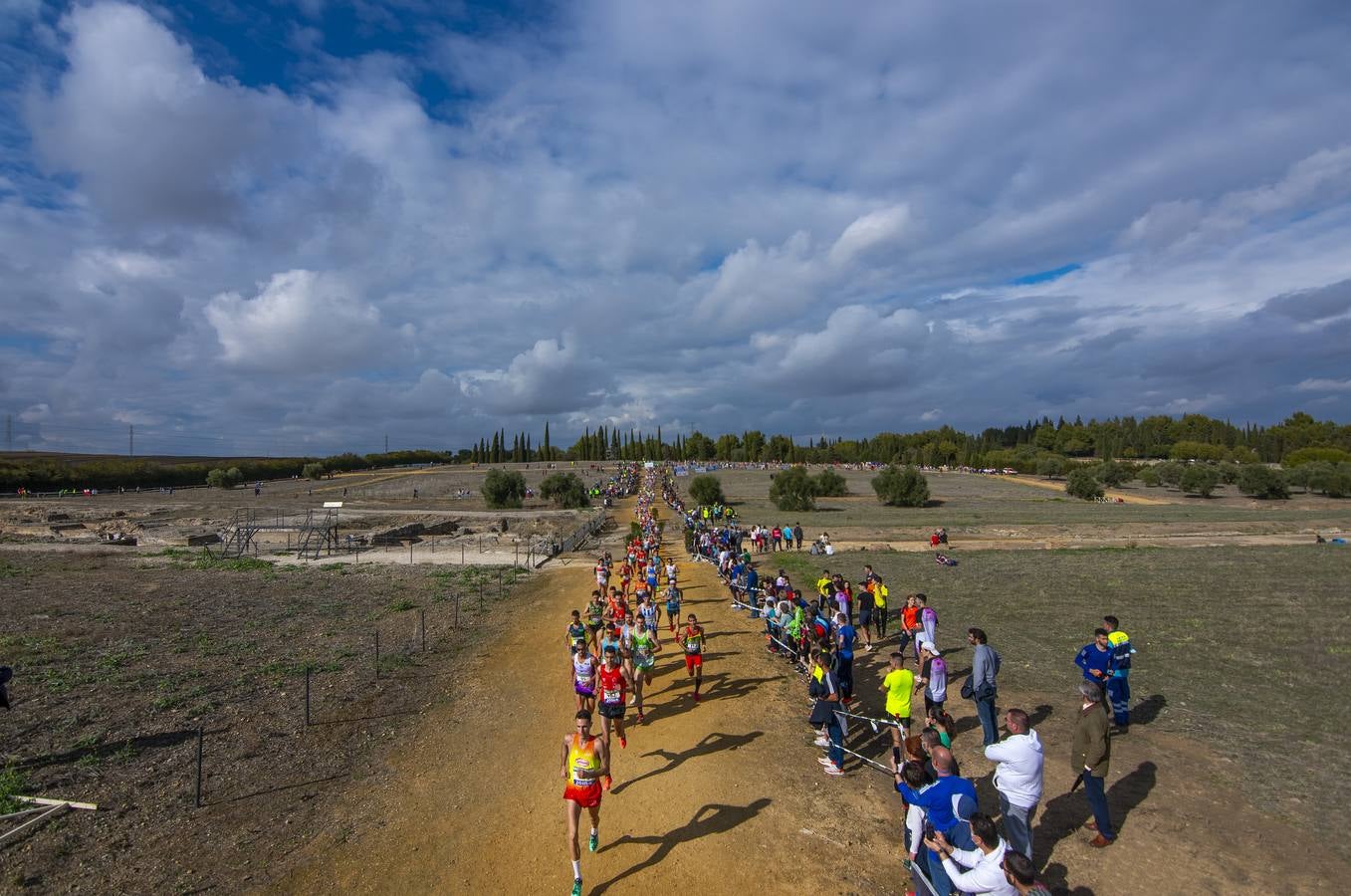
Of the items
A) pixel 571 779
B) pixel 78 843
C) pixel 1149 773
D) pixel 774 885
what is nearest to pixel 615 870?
pixel 571 779

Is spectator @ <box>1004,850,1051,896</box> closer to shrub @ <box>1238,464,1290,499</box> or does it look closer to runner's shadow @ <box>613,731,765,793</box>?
runner's shadow @ <box>613,731,765,793</box>

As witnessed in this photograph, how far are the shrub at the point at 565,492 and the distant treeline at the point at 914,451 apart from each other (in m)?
62.5

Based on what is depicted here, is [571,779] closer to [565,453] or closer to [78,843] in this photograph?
[78,843]

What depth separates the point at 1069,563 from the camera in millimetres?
27484

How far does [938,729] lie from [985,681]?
249 cm

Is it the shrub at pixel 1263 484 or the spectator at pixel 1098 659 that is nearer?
the spectator at pixel 1098 659

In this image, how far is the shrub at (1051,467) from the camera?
10950 cm

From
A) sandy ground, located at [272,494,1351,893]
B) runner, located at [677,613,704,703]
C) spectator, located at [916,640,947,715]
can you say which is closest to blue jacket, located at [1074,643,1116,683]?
sandy ground, located at [272,494,1351,893]

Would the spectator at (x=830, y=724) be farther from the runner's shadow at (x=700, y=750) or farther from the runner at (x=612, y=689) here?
the runner at (x=612, y=689)

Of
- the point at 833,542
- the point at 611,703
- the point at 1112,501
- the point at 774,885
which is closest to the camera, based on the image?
the point at 774,885

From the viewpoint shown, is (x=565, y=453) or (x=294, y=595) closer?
(x=294, y=595)

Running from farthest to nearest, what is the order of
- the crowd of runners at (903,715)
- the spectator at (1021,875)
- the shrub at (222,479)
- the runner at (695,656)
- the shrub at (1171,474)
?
the shrub at (222,479) < the shrub at (1171,474) < the runner at (695,656) < the crowd of runners at (903,715) < the spectator at (1021,875)

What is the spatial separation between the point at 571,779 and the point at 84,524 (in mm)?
60167

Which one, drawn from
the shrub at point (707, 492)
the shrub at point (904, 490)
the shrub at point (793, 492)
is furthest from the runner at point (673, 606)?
the shrub at point (904, 490)
